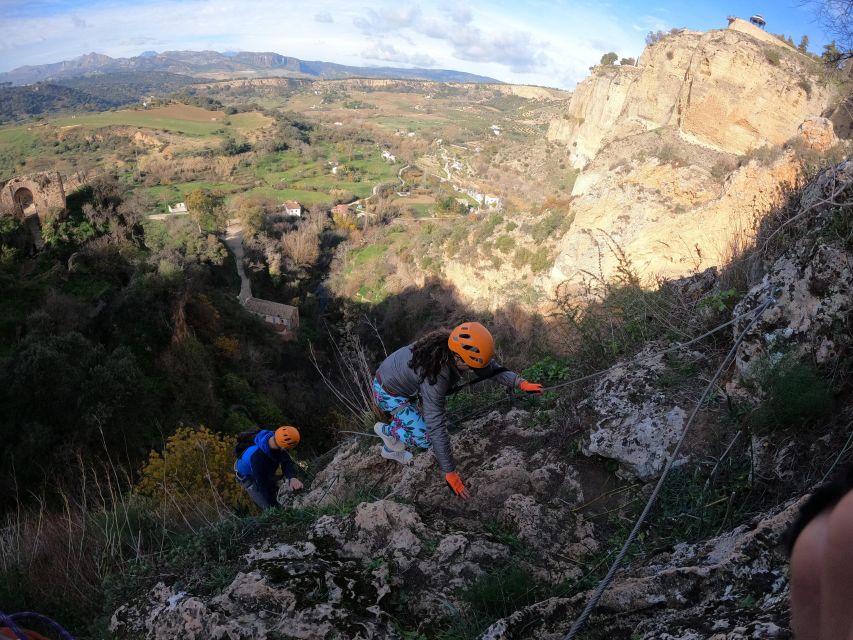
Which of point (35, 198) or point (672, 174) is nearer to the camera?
point (672, 174)

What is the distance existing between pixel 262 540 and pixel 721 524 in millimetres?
2735

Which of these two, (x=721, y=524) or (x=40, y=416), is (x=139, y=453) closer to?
(x=40, y=416)

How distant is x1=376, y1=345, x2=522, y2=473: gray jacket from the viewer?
3447mm

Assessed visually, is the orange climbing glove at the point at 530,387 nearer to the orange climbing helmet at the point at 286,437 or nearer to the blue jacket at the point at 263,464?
the orange climbing helmet at the point at 286,437

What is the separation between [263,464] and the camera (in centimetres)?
468

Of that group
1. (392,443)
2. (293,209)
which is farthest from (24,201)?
(392,443)

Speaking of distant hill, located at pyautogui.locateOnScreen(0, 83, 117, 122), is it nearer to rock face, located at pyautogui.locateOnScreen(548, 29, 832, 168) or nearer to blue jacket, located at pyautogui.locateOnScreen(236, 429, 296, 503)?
rock face, located at pyautogui.locateOnScreen(548, 29, 832, 168)

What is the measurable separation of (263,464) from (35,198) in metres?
24.5

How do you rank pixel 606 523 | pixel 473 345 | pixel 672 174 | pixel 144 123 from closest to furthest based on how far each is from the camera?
pixel 606 523
pixel 473 345
pixel 672 174
pixel 144 123

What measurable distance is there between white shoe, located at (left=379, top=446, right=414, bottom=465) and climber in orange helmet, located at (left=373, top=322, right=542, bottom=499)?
171 millimetres

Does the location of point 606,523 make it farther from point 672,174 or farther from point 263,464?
point 672,174

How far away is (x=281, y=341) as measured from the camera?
2456cm

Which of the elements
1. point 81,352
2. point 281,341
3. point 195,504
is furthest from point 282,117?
point 195,504

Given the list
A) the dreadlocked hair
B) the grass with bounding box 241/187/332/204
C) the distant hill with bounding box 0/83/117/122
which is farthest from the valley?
the distant hill with bounding box 0/83/117/122
